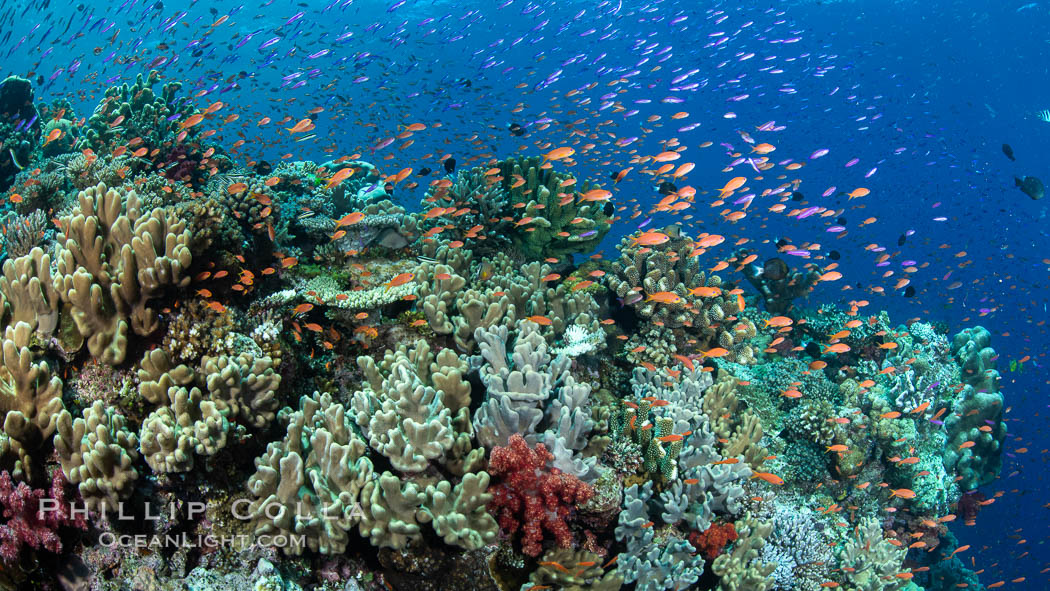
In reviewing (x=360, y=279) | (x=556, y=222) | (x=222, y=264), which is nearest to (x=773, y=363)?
(x=556, y=222)

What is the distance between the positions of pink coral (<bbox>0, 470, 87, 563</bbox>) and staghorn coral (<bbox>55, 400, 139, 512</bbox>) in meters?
0.11

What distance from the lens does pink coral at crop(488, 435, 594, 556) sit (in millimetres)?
3928

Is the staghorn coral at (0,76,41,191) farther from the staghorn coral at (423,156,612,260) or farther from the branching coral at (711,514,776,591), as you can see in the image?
the branching coral at (711,514,776,591)

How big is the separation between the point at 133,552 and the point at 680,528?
4991mm

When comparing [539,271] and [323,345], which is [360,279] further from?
[539,271]

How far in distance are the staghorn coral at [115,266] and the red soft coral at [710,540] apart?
5770 mm

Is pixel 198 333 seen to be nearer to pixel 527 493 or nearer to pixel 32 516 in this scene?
pixel 32 516

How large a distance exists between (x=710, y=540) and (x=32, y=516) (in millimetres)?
5725

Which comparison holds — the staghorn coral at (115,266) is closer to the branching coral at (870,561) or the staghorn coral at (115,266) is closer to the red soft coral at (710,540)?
the red soft coral at (710,540)

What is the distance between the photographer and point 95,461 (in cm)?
286

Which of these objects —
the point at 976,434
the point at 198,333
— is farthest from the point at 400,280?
the point at 976,434

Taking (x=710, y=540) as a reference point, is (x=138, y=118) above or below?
above

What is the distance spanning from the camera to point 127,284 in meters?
3.83

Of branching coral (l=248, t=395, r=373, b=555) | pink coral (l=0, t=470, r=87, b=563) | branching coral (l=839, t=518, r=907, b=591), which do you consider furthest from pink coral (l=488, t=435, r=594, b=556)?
branching coral (l=839, t=518, r=907, b=591)
